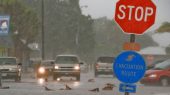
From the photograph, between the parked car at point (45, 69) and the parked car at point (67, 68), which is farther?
the parked car at point (45, 69)

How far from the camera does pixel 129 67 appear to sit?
12750 mm

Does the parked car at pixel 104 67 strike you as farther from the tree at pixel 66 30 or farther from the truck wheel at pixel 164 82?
the tree at pixel 66 30

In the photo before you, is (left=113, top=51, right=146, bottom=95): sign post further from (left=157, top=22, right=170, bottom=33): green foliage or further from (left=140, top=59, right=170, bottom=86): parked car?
(left=157, top=22, right=170, bottom=33): green foliage

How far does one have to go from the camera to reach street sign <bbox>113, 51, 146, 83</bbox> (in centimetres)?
1265

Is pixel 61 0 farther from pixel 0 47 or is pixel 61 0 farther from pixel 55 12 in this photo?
pixel 0 47

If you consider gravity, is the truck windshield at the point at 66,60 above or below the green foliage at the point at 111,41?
above

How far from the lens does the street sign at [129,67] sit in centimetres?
1265

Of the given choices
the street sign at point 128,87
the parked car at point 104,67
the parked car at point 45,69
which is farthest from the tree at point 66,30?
the street sign at point 128,87

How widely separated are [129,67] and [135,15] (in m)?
1.19

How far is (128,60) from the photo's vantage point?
1287cm

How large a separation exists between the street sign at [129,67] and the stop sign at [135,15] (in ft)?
2.92

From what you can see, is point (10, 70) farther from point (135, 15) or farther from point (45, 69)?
point (135, 15)

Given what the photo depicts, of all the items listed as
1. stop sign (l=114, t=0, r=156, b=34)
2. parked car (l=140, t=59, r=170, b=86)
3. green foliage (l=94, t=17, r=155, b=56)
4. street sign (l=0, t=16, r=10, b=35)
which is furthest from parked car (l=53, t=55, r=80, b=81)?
green foliage (l=94, t=17, r=155, b=56)

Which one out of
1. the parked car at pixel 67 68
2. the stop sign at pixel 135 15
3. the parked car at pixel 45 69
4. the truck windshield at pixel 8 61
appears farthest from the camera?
the parked car at pixel 45 69
